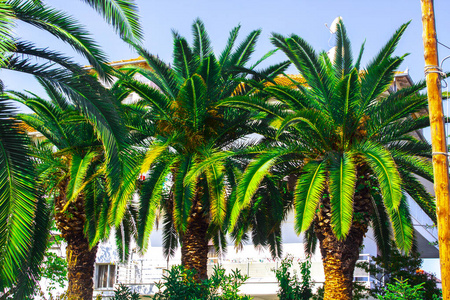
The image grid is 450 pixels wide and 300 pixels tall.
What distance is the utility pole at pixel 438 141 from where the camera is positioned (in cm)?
880

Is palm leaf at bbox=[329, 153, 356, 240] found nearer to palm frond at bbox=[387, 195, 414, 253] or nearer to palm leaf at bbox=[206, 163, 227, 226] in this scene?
palm frond at bbox=[387, 195, 414, 253]

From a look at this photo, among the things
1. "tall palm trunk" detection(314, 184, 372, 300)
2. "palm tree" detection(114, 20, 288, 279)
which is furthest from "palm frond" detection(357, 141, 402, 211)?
"palm tree" detection(114, 20, 288, 279)

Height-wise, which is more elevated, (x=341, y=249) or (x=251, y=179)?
(x=251, y=179)

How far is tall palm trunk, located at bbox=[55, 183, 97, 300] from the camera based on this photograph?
16828 millimetres

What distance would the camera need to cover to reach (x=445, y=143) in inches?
368

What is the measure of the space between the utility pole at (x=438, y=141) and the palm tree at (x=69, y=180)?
30.8 ft

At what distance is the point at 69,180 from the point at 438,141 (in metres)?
10.9

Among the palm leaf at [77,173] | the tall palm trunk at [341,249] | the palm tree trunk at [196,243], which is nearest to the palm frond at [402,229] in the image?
the tall palm trunk at [341,249]

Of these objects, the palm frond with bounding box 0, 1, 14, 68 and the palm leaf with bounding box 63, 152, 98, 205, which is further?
the palm leaf with bounding box 63, 152, 98, 205

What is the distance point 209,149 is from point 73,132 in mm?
4356

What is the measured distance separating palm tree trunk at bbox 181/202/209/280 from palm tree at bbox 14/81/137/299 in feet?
7.66

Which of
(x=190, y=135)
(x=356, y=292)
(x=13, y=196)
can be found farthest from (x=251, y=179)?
(x=356, y=292)

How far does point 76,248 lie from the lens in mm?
17078

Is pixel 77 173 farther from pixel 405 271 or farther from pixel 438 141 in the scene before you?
pixel 405 271
